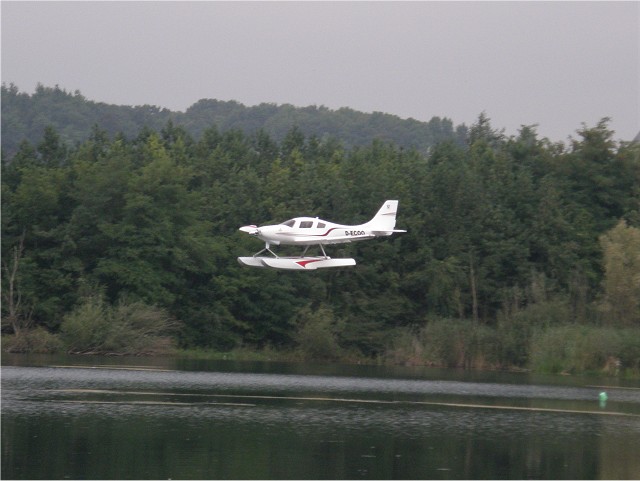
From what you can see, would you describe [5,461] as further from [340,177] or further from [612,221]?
[612,221]

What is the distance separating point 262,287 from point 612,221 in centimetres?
2291

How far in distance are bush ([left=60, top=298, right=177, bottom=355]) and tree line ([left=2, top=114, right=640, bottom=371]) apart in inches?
3.9

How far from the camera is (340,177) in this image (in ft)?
211

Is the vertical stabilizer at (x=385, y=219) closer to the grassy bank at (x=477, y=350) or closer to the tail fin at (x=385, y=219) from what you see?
the tail fin at (x=385, y=219)

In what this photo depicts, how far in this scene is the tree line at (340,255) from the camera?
169 ft

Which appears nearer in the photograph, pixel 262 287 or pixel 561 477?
pixel 561 477

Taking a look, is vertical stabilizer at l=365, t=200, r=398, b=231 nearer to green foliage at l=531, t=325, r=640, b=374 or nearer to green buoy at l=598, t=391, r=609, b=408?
green buoy at l=598, t=391, r=609, b=408

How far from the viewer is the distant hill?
418ft

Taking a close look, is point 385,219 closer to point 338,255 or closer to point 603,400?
point 603,400

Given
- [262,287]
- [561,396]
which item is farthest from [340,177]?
[561,396]

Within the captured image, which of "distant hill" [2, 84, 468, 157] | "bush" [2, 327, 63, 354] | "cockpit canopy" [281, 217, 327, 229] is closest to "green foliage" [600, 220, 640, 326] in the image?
"cockpit canopy" [281, 217, 327, 229]

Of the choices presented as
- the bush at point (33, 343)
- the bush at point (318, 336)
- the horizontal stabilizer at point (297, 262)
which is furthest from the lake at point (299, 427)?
the bush at point (318, 336)

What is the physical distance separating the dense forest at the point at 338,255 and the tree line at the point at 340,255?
0.11 m

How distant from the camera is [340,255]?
186 ft
